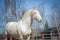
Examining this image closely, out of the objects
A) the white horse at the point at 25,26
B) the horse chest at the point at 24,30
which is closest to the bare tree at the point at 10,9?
the white horse at the point at 25,26

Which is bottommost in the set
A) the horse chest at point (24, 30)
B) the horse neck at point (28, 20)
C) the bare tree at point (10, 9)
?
the horse chest at point (24, 30)

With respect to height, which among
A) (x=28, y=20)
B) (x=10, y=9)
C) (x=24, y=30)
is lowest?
(x=24, y=30)

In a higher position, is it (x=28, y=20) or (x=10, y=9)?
(x=10, y=9)

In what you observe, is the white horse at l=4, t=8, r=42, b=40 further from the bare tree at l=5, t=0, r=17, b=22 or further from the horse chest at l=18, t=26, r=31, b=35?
the bare tree at l=5, t=0, r=17, b=22

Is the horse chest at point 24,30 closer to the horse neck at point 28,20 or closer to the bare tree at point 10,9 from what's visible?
the horse neck at point 28,20

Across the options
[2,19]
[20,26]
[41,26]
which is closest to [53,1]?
[41,26]

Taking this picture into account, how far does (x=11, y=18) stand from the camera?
263cm

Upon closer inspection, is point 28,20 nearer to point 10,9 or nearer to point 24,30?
point 24,30

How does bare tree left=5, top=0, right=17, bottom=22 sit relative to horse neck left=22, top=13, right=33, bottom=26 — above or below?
above

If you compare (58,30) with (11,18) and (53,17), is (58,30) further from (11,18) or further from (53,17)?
(11,18)

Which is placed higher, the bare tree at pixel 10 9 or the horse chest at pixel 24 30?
the bare tree at pixel 10 9

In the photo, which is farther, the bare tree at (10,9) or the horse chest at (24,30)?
the bare tree at (10,9)

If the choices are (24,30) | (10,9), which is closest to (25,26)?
(24,30)

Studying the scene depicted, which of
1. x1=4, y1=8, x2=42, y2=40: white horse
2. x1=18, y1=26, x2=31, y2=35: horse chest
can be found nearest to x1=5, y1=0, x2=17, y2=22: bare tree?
x1=4, y1=8, x2=42, y2=40: white horse
